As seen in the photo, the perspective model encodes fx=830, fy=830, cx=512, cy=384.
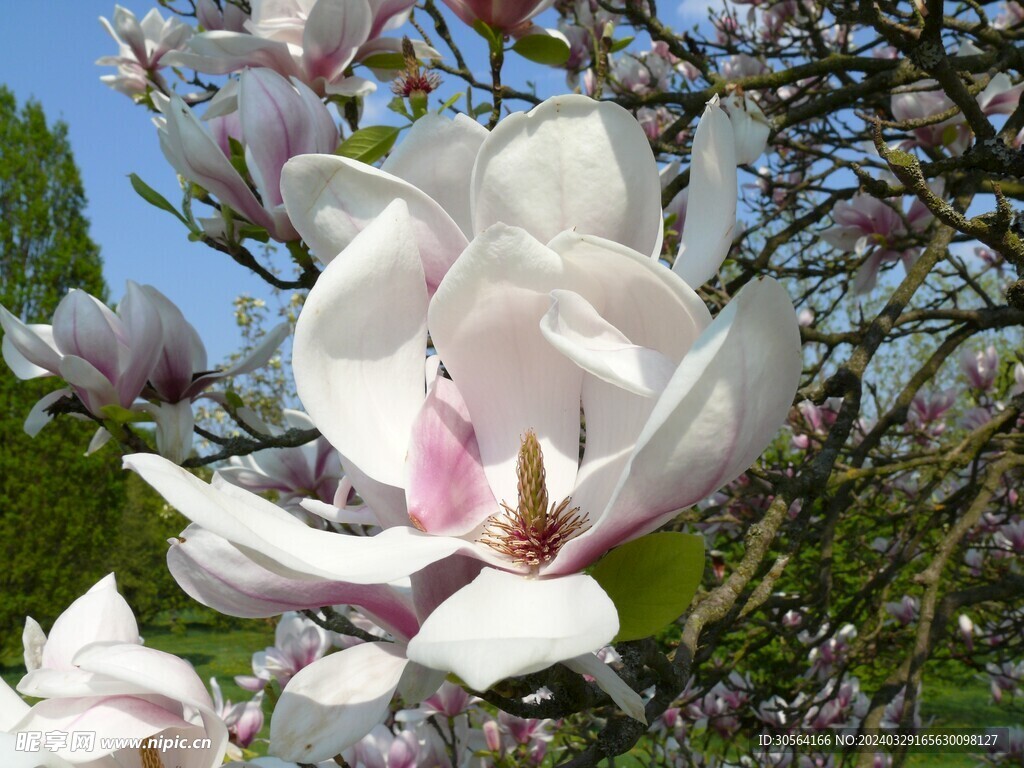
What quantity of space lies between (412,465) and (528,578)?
0.10 m

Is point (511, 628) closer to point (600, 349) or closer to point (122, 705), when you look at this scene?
point (600, 349)

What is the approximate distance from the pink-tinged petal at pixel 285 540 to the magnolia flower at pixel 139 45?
7.21 ft

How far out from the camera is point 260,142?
0.96 metres

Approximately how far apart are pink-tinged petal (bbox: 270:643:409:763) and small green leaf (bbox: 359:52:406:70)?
938 millimetres

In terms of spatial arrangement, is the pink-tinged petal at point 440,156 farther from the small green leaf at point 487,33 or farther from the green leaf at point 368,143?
the small green leaf at point 487,33

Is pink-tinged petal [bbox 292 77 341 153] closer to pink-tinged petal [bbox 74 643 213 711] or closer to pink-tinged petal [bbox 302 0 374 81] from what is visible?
pink-tinged petal [bbox 302 0 374 81]

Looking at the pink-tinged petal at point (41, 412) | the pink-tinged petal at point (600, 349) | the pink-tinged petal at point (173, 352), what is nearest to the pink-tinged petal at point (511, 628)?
the pink-tinged petal at point (600, 349)

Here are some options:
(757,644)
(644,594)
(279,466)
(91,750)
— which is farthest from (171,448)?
(757,644)

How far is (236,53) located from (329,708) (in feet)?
3.13

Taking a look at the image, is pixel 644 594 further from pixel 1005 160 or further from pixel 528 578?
pixel 1005 160

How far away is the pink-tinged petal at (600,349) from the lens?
0.41 m

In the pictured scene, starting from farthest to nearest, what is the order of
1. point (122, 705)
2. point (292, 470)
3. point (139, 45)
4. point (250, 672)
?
point (250, 672) → point (139, 45) → point (292, 470) → point (122, 705)

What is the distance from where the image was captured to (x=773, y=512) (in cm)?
104

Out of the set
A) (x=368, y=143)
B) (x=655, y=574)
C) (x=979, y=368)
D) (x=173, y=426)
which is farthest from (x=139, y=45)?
(x=979, y=368)
